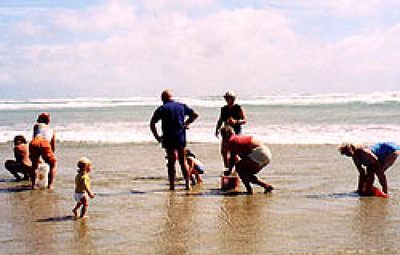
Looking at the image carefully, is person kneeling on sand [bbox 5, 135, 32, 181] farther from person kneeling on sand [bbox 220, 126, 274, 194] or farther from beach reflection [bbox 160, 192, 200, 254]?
person kneeling on sand [bbox 220, 126, 274, 194]

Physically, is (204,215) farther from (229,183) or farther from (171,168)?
(171,168)

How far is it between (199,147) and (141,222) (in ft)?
31.9

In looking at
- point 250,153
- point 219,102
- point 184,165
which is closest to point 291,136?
point 184,165

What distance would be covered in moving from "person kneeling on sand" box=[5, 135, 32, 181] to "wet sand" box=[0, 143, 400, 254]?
1.04 feet

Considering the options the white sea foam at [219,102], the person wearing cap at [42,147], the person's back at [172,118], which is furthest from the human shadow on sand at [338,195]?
the white sea foam at [219,102]

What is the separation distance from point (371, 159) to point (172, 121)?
3.40 metres

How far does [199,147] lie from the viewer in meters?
16.1

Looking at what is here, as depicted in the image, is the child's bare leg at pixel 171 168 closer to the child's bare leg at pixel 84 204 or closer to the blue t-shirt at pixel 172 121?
the blue t-shirt at pixel 172 121

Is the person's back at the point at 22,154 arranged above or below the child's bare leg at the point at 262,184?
above

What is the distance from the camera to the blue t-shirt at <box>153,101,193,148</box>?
8.77 metres

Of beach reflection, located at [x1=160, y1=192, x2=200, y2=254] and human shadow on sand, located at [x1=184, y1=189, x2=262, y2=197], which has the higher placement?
human shadow on sand, located at [x1=184, y1=189, x2=262, y2=197]

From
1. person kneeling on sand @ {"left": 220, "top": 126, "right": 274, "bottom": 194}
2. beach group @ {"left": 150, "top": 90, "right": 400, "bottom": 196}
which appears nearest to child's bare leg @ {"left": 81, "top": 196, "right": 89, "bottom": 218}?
beach group @ {"left": 150, "top": 90, "right": 400, "bottom": 196}

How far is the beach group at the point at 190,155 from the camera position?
314 inches

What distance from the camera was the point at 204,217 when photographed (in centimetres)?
665
